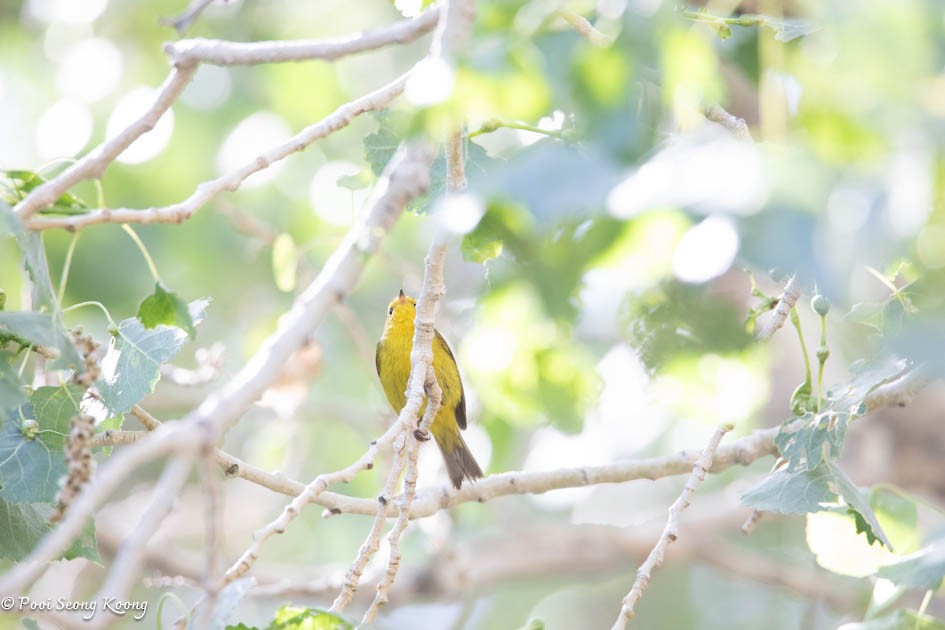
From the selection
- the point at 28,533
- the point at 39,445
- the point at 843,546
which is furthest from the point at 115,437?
the point at 843,546

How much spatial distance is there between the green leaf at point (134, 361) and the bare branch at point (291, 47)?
75 cm

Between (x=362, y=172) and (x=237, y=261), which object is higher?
(x=362, y=172)

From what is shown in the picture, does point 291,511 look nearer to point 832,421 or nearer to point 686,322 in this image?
point 686,322

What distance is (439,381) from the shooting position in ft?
17.9

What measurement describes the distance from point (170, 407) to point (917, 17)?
747cm

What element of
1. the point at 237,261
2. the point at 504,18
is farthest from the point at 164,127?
the point at 504,18

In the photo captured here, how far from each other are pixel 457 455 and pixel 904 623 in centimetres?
325

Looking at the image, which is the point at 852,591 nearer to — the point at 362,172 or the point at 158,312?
the point at 362,172

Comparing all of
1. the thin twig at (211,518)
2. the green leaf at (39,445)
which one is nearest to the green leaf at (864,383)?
the thin twig at (211,518)

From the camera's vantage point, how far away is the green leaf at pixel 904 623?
2574 mm

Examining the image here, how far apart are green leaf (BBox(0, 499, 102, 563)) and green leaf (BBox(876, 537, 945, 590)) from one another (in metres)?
2.19

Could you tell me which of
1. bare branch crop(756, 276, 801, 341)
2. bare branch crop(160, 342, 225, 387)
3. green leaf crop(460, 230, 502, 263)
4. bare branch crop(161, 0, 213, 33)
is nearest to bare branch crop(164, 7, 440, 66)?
bare branch crop(161, 0, 213, 33)

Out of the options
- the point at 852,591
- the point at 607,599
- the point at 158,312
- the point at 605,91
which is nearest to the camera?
the point at 605,91

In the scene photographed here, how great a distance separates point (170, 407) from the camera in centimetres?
812
